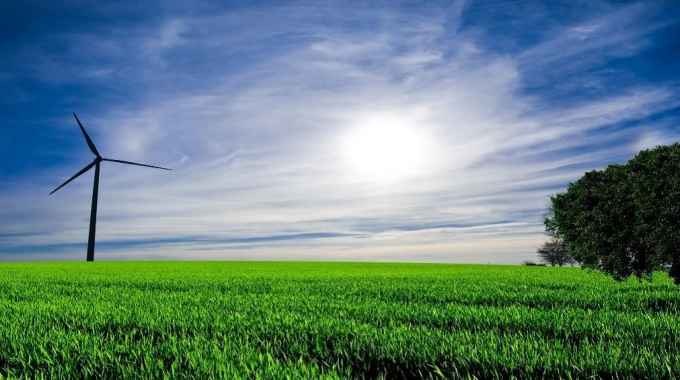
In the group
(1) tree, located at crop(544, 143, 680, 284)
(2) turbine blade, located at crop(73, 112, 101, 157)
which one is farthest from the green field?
(2) turbine blade, located at crop(73, 112, 101, 157)

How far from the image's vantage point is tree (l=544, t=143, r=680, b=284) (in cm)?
1969

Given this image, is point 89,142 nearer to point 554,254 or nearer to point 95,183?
point 95,183

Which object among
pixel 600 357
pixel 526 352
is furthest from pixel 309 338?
pixel 600 357

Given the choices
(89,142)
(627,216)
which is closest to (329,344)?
(627,216)

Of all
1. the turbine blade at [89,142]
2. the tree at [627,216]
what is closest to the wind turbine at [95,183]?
the turbine blade at [89,142]

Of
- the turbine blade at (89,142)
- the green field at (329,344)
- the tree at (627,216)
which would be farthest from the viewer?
the turbine blade at (89,142)

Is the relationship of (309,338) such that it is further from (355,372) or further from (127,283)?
(127,283)

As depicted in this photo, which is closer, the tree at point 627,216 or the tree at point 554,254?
the tree at point 627,216

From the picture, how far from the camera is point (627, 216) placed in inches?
864

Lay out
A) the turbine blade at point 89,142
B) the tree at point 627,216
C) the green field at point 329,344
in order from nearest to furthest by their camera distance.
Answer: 1. the green field at point 329,344
2. the tree at point 627,216
3. the turbine blade at point 89,142

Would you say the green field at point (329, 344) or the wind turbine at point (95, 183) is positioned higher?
the wind turbine at point (95, 183)

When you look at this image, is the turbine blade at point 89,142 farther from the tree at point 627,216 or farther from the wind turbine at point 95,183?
the tree at point 627,216

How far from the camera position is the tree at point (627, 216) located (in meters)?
19.7

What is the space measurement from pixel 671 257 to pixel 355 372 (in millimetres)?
19809
